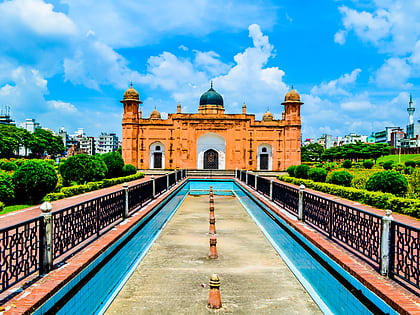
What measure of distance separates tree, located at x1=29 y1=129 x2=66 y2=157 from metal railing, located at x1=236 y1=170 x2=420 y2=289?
5654 cm

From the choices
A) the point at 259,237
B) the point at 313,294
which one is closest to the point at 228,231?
the point at 259,237

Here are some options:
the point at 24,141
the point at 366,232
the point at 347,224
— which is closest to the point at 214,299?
the point at 366,232

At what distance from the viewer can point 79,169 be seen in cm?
1577

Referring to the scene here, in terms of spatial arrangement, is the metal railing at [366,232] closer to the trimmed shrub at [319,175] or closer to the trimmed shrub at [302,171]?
the trimmed shrub at [319,175]

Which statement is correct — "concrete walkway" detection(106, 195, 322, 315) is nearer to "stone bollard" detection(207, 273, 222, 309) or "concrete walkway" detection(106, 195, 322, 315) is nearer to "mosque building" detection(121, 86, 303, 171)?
"stone bollard" detection(207, 273, 222, 309)

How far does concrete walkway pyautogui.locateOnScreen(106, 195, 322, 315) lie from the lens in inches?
148

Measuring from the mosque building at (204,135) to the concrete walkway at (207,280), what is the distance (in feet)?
83.9

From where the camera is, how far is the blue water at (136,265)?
148 inches

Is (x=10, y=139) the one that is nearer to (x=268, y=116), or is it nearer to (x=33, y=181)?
(x=268, y=116)

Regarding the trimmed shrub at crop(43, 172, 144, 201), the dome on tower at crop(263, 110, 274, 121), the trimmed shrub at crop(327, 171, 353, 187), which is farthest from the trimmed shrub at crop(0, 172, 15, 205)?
the dome on tower at crop(263, 110, 274, 121)

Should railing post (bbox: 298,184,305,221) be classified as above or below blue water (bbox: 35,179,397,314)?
above

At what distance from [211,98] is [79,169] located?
2200cm

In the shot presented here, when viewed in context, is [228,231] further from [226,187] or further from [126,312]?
[226,187]

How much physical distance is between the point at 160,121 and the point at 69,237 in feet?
92.8
